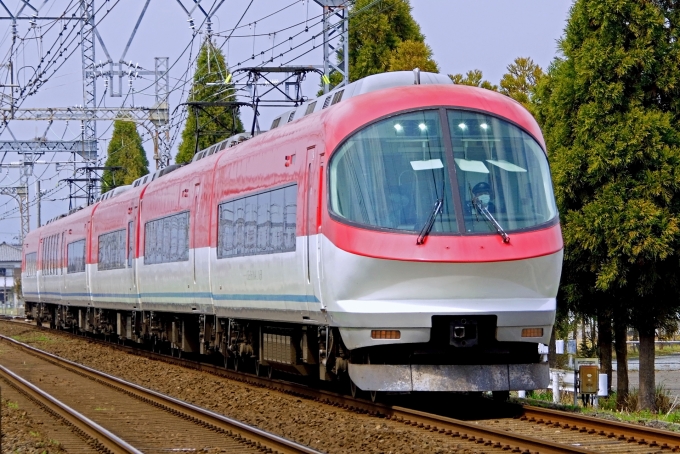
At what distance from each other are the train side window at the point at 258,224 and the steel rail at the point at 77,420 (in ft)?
9.55

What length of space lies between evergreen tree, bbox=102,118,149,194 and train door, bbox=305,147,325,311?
5363 centimetres

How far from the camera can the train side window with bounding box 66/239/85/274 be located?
3045 centimetres

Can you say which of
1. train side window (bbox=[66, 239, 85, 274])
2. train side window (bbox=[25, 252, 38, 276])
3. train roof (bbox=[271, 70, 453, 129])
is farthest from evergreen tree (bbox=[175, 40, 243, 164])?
train roof (bbox=[271, 70, 453, 129])

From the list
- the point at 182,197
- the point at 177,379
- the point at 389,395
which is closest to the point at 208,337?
the point at 177,379

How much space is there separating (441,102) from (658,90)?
20.6 ft

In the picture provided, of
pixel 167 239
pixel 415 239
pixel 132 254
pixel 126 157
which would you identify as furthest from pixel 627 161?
pixel 126 157

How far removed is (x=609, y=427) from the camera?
35.3ft

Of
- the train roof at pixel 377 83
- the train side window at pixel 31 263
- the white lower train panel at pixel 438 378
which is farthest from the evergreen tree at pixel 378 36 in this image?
the train side window at pixel 31 263

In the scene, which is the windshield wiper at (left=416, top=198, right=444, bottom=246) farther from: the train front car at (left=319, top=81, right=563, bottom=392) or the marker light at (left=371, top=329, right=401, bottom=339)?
the marker light at (left=371, top=329, right=401, bottom=339)

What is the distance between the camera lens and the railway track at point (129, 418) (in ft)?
36.1

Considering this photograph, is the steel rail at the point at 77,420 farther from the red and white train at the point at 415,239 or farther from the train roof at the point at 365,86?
the train roof at the point at 365,86

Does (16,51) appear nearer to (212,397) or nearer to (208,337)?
(208,337)

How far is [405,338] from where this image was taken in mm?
11844

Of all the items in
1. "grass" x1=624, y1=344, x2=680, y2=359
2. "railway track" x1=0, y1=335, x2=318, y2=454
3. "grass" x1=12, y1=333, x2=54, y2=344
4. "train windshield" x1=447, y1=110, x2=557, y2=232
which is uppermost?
"train windshield" x1=447, y1=110, x2=557, y2=232
